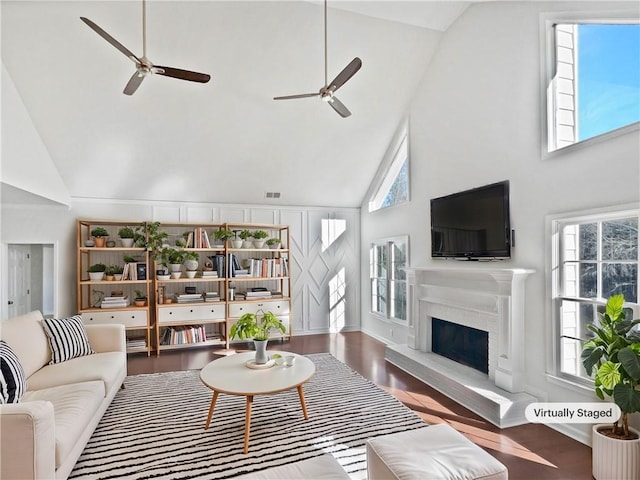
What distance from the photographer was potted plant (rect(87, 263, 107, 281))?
511cm

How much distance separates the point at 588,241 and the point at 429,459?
2.14 m

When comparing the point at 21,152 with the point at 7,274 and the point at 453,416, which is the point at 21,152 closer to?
the point at 7,274

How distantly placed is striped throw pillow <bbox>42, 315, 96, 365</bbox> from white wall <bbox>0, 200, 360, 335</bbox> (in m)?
2.26

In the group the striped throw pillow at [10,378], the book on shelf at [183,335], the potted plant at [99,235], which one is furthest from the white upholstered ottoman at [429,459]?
the potted plant at [99,235]

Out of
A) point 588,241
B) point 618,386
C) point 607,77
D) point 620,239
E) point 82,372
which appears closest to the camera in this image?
point 618,386

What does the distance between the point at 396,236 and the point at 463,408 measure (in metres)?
2.63

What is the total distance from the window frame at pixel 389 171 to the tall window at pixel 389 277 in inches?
24.3

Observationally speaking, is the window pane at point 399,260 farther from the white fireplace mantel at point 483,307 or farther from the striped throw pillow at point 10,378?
the striped throw pillow at point 10,378

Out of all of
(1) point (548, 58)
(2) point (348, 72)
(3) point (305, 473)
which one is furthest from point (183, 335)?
(1) point (548, 58)

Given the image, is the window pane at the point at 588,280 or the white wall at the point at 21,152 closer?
the window pane at the point at 588,280

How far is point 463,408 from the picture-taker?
3328 mm

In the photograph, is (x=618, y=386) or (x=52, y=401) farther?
(x=52, y=401)

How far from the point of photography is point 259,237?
5.80 metres

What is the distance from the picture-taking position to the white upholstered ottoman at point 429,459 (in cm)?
166
